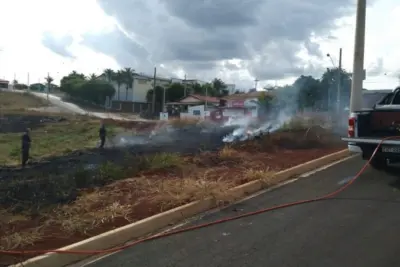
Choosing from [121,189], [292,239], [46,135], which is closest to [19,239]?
[121,189]

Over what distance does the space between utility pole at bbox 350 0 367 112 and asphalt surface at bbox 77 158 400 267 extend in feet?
20.1

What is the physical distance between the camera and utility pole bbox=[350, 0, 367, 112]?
12.0 m

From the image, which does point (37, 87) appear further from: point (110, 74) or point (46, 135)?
point (46, 135)

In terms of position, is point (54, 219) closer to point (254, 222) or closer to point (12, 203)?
point (12, 203)

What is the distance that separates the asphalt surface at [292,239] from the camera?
4277 mm

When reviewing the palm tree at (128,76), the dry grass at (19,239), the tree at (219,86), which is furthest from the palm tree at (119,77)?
the dry grass at (19,239)

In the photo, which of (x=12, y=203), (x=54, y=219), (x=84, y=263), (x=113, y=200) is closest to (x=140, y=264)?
(x=84, y=263)

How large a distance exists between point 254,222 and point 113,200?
2218 mm

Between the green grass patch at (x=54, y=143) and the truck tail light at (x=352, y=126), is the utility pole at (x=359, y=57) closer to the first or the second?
the truck tail light at (x=352, y=126)

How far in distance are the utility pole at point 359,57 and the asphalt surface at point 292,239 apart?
6.11 meters

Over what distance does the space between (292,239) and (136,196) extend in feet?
9.16

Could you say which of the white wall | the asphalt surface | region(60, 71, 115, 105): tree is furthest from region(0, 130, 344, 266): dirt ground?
the white wall

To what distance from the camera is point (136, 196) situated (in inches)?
266

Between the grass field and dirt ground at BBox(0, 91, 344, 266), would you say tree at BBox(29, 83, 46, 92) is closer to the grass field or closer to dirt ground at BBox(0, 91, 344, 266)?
the grass field
